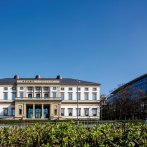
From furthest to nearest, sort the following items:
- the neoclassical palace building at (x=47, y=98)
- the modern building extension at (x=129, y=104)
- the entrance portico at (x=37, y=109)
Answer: the neoclassical palace building at (x=47, y=98) < the entrance portico at (x=37, y=109) < the modern building extension at (x=129, y=104)

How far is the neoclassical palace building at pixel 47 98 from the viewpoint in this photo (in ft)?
299

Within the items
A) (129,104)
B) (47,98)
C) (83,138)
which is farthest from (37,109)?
(83,138)

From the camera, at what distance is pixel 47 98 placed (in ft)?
300

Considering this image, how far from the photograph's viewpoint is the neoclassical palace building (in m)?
91.2

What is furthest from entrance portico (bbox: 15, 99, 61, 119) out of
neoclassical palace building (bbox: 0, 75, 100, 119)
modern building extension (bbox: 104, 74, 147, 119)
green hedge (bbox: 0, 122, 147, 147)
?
green hedge (bbox: 0, 122, 147, 147)

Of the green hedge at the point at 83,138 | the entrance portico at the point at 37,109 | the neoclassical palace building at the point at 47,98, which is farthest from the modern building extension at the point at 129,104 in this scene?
the green hedge at the point at 83,138

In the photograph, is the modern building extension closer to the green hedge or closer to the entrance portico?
the entrance portico

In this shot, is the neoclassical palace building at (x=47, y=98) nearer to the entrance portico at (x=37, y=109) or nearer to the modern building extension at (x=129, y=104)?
the entrance portico at (x=37, y=109)

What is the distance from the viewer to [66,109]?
95.0 m

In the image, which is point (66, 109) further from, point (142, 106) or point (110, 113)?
point (142, 106)

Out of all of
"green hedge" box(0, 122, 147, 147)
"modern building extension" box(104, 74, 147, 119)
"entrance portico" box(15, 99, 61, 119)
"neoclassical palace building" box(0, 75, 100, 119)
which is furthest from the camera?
"neoclassical palace building" box(0, 75, 100, 119)

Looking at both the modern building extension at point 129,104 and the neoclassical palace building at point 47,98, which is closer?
the modern building extension at point 129,104

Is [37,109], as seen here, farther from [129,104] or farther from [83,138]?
[83,138]

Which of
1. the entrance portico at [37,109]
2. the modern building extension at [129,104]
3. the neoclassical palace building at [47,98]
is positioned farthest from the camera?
the neoclassical palace building at [47,98]
